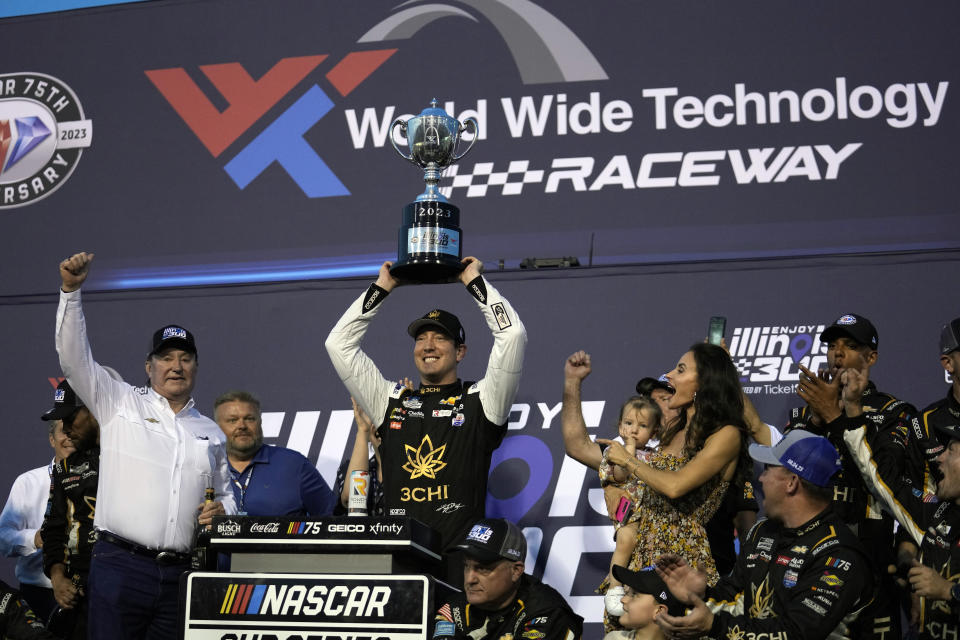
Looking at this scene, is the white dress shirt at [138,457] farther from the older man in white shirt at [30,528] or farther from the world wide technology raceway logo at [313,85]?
the world wide technology raceway logo at [313,85]

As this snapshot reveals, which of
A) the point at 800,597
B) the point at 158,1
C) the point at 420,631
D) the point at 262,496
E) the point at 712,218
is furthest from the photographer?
the point at 158,1

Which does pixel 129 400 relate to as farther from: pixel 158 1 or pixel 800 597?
pixel 158 1

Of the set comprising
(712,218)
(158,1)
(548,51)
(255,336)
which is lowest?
(255,336)

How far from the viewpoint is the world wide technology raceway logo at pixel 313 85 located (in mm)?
6254

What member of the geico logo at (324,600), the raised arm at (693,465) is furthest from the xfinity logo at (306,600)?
the raised arm at (693,465)

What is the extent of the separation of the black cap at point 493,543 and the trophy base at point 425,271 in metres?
1.05

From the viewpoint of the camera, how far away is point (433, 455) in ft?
15.3

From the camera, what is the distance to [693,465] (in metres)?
4.05

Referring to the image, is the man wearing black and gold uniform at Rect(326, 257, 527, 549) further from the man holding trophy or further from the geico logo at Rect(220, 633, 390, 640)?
the geico logo at Rect(220, 633, 390, 640)

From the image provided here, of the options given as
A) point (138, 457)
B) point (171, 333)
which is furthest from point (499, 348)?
point (138, 457)

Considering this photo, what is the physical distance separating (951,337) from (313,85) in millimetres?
3667

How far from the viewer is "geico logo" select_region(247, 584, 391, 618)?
128 inches

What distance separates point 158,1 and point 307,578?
453cm

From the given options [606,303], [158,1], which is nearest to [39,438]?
[158,1]
